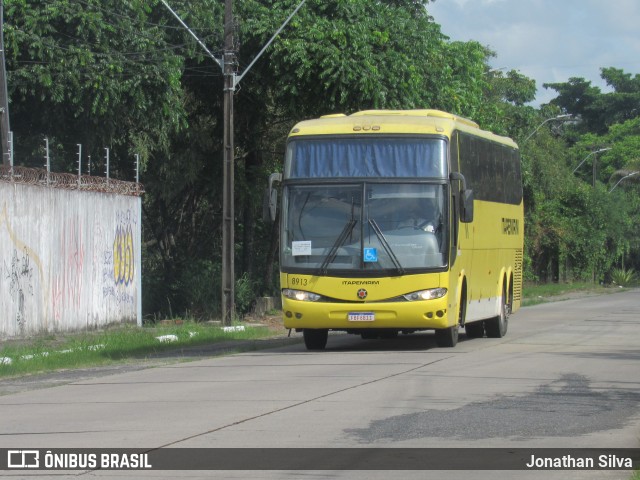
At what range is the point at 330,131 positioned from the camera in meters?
20.0

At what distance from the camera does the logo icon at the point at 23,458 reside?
8844 millimetres

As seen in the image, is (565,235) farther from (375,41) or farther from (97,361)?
(97,361)

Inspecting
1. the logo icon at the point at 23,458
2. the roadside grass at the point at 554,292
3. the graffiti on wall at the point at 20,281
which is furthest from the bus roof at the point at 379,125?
the roadside grass at the point at 554,292

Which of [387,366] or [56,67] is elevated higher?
[56,67]

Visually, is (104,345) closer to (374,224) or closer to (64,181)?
(64,181)

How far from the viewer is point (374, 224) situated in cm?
1923

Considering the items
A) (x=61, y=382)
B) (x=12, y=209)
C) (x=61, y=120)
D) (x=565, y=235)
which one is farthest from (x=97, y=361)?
(x=565, y=235)

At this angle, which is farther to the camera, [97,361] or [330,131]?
[330,131]

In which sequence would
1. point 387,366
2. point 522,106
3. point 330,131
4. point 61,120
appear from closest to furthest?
point 387,366
point 330,131
point 61,120
point 522,106

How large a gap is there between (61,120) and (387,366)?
15574mm

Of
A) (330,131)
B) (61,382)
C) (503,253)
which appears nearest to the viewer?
(61,382)

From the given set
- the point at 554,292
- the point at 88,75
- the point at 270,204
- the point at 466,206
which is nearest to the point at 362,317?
the point at 270,204

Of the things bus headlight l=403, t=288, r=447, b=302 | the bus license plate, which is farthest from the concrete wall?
bus headlight l=403, t=288, r=447, b=302

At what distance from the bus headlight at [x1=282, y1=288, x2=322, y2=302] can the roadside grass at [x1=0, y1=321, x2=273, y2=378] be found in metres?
2.72
